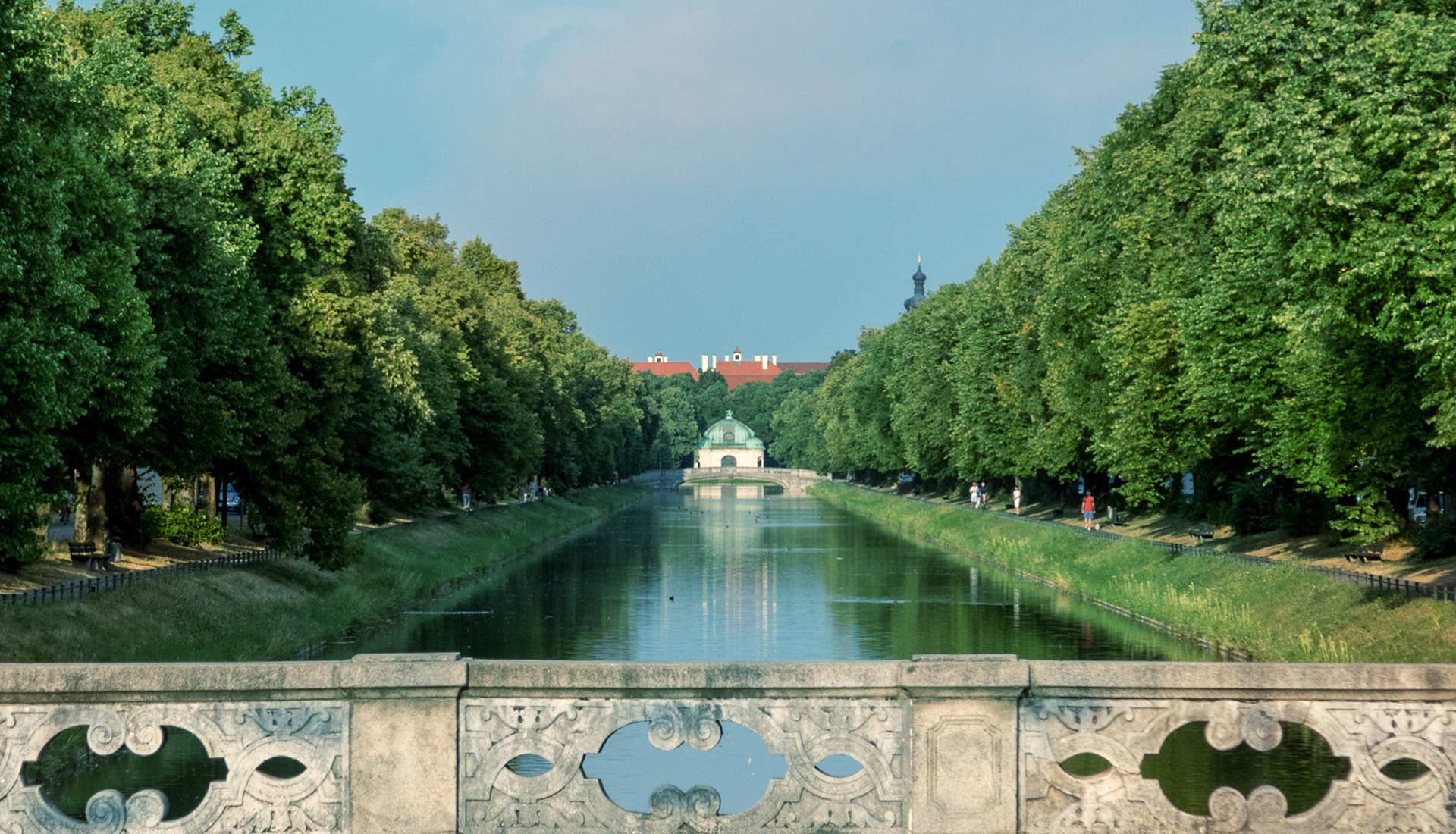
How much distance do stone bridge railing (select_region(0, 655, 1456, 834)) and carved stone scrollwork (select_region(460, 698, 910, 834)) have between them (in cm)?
1

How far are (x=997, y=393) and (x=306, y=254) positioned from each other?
41.7 meters

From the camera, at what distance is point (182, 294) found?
33.9 meters

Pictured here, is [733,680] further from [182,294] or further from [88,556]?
Answer: [88,556]

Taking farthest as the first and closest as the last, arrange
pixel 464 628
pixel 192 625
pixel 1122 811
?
pixel 464 628 → pixel 192 625 → pixel 1122 811

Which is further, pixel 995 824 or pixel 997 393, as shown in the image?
pixel 997 393

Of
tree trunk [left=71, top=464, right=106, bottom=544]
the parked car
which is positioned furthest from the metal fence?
the parked car

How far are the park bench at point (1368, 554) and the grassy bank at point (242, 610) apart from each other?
2325cm

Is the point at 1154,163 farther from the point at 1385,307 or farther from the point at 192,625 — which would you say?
the point at 192,625

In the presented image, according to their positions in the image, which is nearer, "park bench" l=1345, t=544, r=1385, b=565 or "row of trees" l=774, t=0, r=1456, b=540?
"row of trees" l=774, t=0, r=1456, b=540

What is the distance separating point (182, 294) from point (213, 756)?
2531 cm

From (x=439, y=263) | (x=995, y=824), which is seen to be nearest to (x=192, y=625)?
(x=995, y=824)

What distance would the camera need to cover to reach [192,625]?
31406mm

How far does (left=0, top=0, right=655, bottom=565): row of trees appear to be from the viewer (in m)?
24.5

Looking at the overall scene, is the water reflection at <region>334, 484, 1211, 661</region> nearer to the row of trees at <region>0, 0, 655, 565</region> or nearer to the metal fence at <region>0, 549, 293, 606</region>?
the metal fence at <region>0, 549, 293, 606</region>
